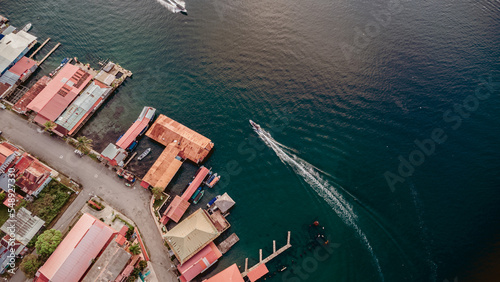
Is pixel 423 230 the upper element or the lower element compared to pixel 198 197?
upper

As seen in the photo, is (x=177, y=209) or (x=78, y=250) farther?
(x=177, y=209)

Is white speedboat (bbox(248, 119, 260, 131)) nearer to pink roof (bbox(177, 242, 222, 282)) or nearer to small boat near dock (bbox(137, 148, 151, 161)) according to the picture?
small boat near dock (bbox(137, 148, 151, 161))

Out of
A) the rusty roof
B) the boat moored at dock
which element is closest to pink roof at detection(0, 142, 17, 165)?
the boat moored at dock

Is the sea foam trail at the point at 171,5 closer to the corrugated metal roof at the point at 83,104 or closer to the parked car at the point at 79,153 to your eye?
the corrugated metal roof at the point at 83,104

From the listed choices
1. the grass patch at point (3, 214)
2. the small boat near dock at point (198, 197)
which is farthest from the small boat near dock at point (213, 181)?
the grass patch at point (3, 214)

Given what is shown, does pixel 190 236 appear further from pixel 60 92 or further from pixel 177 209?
pixel 60 92

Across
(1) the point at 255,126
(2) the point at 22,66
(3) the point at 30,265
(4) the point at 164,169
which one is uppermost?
(1) the point at 255,126

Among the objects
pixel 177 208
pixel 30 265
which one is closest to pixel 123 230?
pixel 177 208
